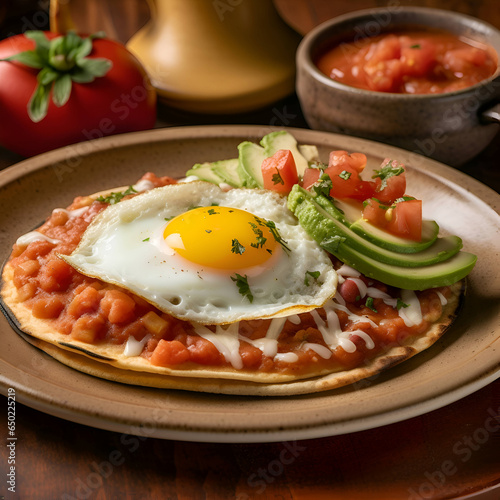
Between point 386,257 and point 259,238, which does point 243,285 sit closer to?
point 259,238

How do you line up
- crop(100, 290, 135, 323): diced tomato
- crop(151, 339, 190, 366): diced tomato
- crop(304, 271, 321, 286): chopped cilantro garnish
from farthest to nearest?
crop(304, 271, 321, 286): chopped cilantro garnish
crop(100, 290, 135, 323): diced tomato
crop(151, 339, 190, 366): diced tomato

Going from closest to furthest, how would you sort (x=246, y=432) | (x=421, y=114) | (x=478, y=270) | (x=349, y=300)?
(x=246, y=432) → (x=349, y=300) → (x=478, y=270) → (x=421, y=114)

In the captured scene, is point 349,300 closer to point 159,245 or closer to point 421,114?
point 159,245

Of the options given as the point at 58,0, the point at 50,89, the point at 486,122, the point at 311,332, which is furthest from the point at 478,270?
the point at 58,0

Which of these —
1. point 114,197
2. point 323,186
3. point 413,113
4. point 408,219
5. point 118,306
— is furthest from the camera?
point 413,113

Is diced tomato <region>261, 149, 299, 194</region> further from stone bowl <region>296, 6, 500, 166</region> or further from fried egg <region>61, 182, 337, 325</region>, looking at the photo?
stone bowl <region>296, 6, 500, 166</region>

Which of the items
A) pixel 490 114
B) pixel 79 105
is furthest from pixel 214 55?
pixel 490 114

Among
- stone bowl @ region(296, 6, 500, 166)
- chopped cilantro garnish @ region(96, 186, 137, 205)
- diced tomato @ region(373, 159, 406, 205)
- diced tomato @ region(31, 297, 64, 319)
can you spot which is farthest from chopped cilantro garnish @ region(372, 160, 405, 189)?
diced tomato @ region(31, 297, 64, 319)
